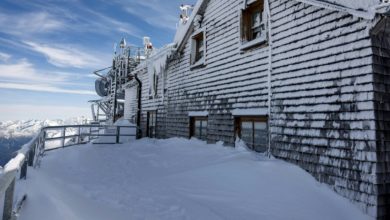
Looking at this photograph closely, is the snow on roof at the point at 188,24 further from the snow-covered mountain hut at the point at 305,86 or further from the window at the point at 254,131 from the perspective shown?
the window at the point at 254,131

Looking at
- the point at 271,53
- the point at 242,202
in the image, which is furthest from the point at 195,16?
the point at 242,202

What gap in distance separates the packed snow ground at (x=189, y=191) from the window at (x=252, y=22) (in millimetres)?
3505

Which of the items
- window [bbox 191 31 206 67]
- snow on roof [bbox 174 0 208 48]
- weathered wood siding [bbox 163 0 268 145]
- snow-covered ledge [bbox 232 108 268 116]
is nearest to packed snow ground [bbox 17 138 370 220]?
snow-covered ledge [bbox 232 108 268 116]

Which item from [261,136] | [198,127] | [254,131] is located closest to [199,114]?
[198,127]

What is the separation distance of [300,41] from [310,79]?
105 centimetres

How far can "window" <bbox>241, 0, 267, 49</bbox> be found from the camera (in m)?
9.12

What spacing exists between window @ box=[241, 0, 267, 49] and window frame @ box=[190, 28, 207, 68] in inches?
98.6

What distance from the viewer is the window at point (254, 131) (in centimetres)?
851

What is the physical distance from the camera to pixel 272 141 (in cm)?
798

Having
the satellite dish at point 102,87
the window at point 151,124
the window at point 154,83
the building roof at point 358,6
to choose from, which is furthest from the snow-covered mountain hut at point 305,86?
the satellite dish at point 102,87

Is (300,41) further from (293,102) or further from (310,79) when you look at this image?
(293,102)

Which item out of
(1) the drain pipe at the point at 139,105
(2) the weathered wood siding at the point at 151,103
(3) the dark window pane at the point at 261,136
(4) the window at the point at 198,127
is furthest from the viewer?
(1) the drain pipe at the point at 139,105

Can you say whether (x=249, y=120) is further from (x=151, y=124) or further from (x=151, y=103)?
(x=151, y=124)

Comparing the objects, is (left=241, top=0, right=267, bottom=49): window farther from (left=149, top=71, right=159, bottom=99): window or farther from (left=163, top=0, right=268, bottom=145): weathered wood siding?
(left=149, top=71, right=159, bottom=99): window
